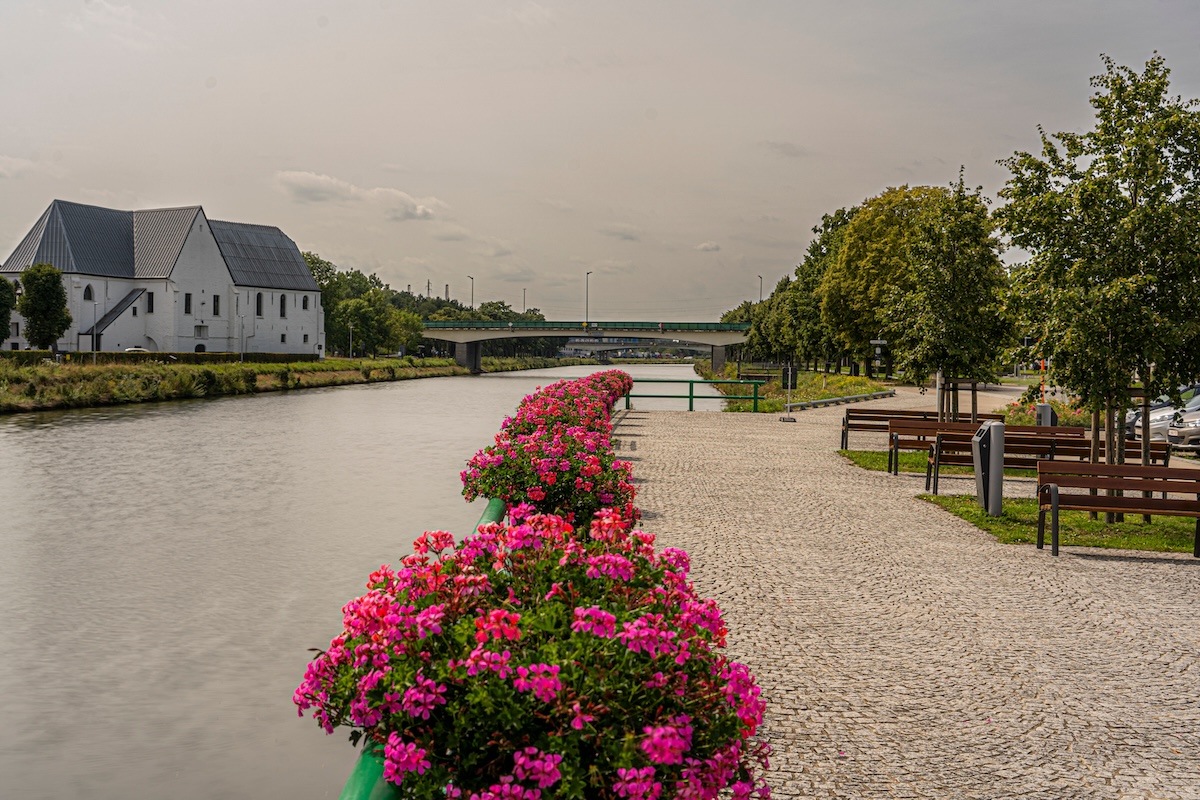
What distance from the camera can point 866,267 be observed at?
4872cm

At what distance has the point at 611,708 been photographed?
2.88 meters

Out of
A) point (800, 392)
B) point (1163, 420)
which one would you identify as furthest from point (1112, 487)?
point (800, 392)

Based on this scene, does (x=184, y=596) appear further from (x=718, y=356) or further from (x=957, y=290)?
(x=718, y=356)

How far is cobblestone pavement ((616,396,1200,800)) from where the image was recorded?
4.75 meters

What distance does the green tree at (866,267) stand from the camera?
159 feet

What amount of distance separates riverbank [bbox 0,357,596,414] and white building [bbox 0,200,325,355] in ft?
77.9

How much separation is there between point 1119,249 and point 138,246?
9484cm

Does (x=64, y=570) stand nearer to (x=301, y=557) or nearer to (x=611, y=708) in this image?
(x=301, y=557)

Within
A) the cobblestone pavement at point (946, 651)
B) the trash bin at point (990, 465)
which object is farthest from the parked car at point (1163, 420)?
the cobblestone pavement at point (946, 651)

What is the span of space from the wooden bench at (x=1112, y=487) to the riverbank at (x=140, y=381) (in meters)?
37.6

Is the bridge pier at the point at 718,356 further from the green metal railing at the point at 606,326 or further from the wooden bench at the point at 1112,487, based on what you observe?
the wooden bench at the point at 1112,487

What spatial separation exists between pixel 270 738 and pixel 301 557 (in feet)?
19.6

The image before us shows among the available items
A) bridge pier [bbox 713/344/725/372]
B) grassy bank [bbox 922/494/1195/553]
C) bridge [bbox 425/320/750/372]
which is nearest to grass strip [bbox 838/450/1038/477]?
grassy bank [bbox 922/494/1195/553]

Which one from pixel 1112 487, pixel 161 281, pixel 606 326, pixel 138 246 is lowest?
pixel 1112 487
